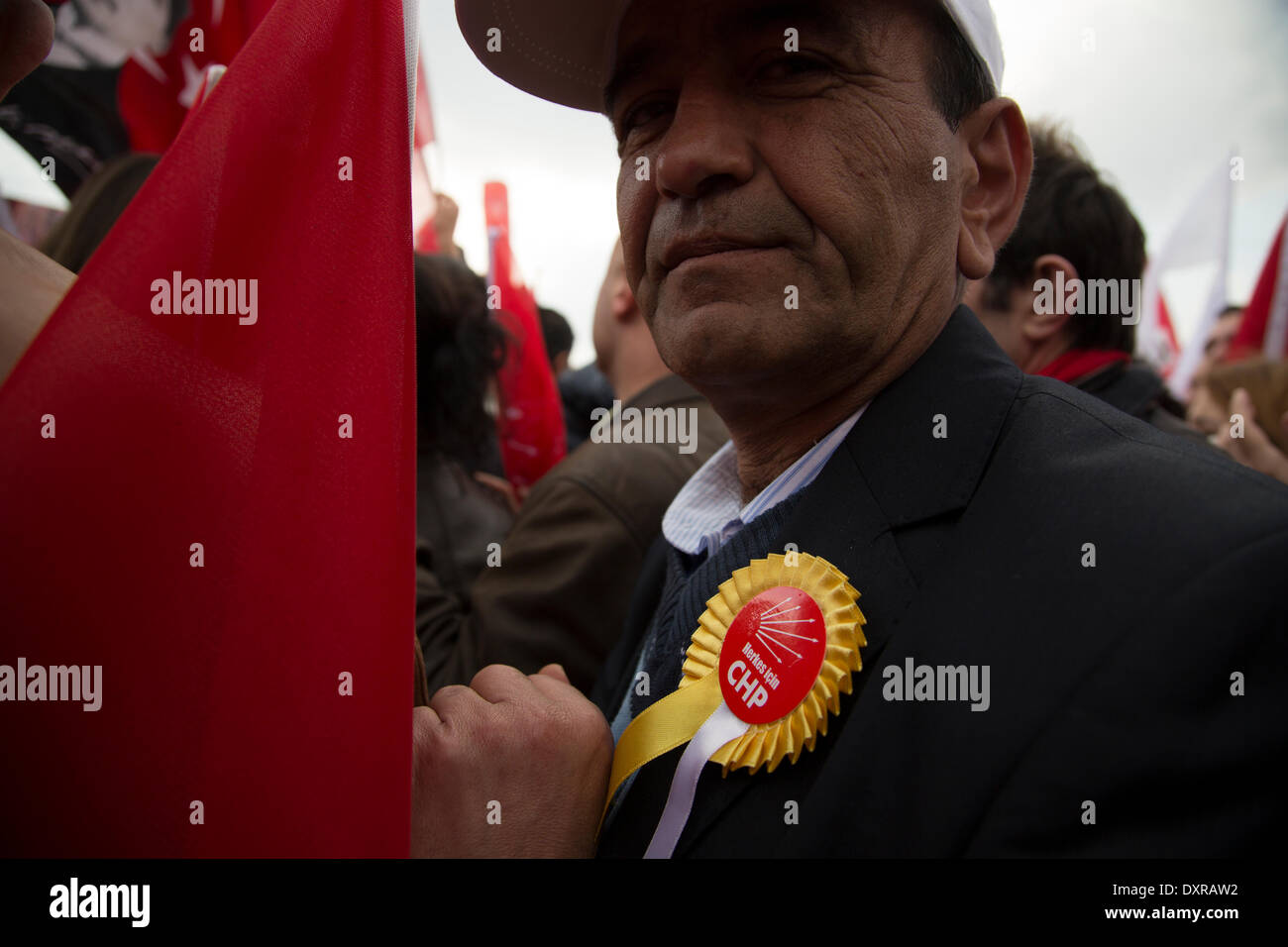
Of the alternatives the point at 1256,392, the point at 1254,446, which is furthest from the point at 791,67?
the point at 1256,392

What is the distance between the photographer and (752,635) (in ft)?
4.13

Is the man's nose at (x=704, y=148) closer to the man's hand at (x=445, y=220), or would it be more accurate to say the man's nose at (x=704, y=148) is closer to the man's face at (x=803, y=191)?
the man's face at (x=803, y=191)

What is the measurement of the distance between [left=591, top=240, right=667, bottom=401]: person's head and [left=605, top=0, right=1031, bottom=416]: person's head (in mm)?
1533

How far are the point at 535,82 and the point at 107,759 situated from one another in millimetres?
1668

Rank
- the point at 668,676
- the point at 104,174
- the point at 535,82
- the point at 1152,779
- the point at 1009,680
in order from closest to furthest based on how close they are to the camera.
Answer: the point at 1152,779
the point at 1009,680
the point at 668,676
the point at 535,82
the point at 104,174

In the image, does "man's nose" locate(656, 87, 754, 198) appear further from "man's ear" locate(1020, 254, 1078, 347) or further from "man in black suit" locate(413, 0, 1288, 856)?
"man's ear" locate(1020, 254, 1078, 347)

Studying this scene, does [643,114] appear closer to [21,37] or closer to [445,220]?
[21,37]

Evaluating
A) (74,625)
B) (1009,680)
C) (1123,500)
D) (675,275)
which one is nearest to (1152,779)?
(1009,680)

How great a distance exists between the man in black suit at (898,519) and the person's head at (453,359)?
147 centimetres

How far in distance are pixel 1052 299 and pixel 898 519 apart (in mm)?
2107

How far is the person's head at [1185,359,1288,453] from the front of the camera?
3383mm

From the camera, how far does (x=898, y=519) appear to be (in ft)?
4.21

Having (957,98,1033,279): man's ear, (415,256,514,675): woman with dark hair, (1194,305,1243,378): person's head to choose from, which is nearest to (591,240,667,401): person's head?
(415,256,514,675): woman with dark hair
